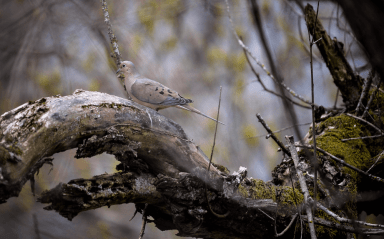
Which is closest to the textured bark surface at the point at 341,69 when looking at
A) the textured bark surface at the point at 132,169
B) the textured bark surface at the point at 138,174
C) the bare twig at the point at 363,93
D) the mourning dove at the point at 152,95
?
the bare twig at the point at 363,93

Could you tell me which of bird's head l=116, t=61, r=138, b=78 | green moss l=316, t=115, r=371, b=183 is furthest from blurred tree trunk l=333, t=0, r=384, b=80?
green moss l=316, t=115, r=371, b=183

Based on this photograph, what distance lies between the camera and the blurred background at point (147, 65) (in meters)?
1.65

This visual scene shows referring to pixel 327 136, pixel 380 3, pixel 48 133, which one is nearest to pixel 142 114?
pixel 48 133

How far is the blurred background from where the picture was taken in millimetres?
1652

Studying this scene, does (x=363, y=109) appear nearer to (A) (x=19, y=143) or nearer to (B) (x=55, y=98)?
(B) (x=55, y=98)

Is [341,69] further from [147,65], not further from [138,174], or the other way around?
[138,174]

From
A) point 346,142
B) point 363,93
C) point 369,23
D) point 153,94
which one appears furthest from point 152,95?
point 363,93

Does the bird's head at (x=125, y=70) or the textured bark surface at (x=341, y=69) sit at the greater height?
the textured bark surface at (x=341, y=69)

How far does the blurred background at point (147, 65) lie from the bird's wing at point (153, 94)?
18 cm

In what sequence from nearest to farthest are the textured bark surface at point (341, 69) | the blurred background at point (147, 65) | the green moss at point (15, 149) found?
1. the green moss at point (15, 149)
2. the blurred background at point (147, 65)
3. the textured bark surface at point (341, 69)

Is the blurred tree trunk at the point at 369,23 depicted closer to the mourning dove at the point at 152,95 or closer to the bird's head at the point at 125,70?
the mourning dove at the point at 152,95

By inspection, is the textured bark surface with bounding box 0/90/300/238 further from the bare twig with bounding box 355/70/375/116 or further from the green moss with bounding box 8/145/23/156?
the bare twig with bounding box 355/70/375/116

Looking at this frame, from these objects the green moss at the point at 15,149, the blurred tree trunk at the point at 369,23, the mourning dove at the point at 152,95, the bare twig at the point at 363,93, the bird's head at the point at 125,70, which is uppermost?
the bare twig at the point at 363,93

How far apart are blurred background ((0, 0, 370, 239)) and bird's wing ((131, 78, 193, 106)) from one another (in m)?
0.18
